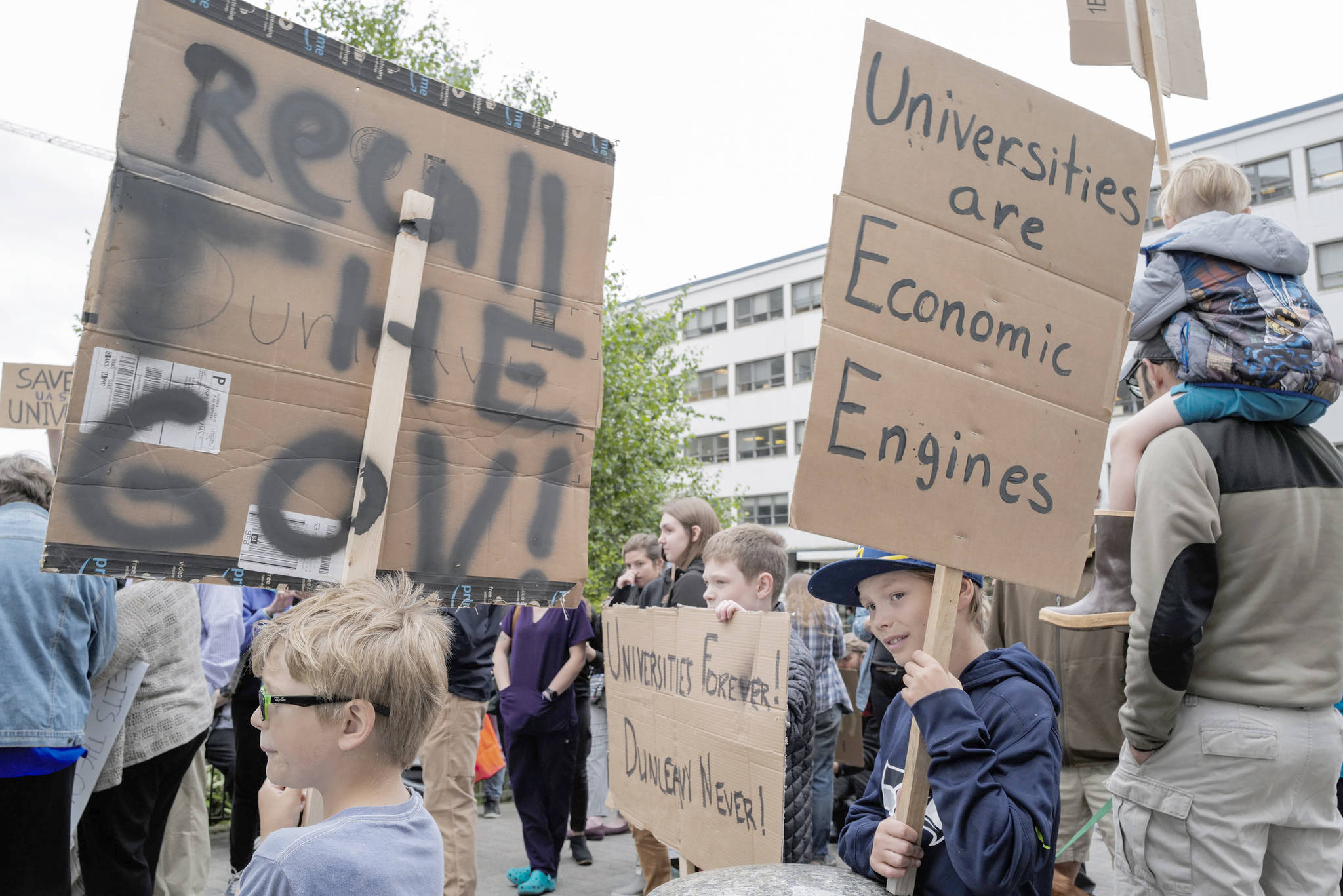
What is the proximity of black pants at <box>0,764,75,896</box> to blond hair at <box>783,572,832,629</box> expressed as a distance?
13.0ft

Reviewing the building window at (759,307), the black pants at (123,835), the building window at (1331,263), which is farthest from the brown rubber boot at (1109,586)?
the building window at (759,307)

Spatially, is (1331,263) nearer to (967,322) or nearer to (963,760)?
(967,322)

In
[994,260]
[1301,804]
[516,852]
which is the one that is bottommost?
[516,852]

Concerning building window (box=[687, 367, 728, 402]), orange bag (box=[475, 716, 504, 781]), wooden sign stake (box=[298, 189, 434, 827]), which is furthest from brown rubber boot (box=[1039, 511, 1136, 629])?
building window (box=[687, 367, 728, 402])

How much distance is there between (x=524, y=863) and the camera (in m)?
6.43

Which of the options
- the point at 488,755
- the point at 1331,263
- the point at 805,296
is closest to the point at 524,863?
the point at 488,755

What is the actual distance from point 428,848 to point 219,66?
1.89 m

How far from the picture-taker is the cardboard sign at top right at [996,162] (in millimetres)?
2094

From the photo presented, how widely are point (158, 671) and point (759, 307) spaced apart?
38664 millimetres

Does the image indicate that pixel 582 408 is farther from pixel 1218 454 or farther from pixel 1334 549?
pixel 1334 549

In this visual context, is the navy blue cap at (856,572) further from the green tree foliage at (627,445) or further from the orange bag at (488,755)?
the green tree foliage at (627,445)

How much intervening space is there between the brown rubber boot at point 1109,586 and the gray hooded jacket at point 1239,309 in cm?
43

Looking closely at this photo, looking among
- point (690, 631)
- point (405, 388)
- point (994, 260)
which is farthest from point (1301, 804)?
point (405, 388)

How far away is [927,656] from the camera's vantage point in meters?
1.94
